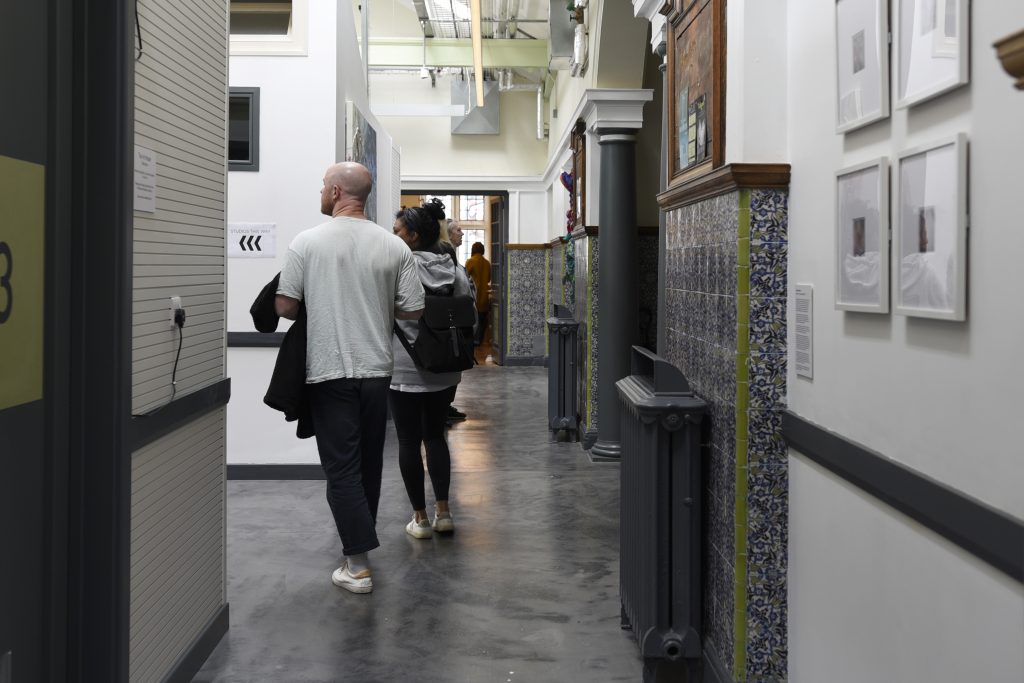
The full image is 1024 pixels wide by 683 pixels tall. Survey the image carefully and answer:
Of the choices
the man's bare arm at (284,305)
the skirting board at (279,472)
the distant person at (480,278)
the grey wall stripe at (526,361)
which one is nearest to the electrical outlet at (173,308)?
the man's bare arm at (284,305)

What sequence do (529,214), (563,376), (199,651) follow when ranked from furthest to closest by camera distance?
1. (529,214)
2. (563,376)
3. (199,651)

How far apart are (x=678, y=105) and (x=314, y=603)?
2.25 m

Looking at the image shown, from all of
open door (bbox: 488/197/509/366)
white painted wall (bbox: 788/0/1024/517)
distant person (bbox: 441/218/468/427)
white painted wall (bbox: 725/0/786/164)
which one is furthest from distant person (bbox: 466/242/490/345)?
white painted wall (bbox: 788/0/1024/517)

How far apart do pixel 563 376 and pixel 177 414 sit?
515cm

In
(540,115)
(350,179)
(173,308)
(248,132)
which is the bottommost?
(173,308)

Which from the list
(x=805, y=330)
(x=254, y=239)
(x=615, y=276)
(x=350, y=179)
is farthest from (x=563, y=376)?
(x=805, y=330)

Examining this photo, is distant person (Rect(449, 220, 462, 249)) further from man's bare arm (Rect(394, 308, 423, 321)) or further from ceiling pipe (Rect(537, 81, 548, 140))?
ceiling pipe (Rect(537, 81, 548, 140))

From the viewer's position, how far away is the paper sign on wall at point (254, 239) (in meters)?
6.24

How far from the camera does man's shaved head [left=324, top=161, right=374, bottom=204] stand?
3908mm

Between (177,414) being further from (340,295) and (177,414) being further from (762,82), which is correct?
(762,82)

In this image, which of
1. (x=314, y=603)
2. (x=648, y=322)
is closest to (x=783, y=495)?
(x=314, y=603)

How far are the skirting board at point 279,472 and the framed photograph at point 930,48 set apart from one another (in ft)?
16.2

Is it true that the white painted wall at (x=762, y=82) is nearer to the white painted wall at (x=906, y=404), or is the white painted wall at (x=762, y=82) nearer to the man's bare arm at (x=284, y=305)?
the white painted wall at (x=906, y=404)

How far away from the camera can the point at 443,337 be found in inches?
174
